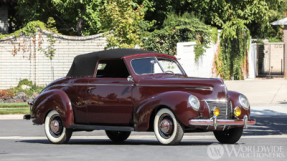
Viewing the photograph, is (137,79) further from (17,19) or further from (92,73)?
(17,19)

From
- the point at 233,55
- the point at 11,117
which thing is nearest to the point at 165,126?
the point at 11,117

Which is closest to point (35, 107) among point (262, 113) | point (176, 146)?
point (176, 146)

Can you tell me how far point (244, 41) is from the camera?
30812 millimetres

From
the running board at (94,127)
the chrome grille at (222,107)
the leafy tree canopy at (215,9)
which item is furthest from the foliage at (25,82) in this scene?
the chrome grille at (222,107)

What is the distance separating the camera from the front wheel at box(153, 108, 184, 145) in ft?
29.5

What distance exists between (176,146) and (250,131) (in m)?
4.98

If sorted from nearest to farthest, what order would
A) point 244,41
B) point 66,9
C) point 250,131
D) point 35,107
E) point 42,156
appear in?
point 42,156 < point 35,107 < point 250,131 < point 66,9 < point 244,41

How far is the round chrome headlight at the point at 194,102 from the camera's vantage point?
29.2ft

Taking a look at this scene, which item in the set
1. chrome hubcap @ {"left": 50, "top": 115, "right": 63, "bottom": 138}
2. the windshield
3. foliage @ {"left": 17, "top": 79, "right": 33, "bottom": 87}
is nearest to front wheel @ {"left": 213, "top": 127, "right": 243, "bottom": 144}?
the windshield

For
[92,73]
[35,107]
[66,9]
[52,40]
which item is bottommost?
[35,107]

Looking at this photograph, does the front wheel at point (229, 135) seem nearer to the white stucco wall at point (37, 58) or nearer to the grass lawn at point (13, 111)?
the grass lawn at point (13, 111)

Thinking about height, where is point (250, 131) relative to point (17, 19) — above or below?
below

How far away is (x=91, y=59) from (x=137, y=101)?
1.61 m

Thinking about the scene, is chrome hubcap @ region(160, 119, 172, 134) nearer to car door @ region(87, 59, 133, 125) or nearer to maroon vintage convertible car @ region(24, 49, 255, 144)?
maroon vintage convertible car @ region(24, 49, 255, 144)
